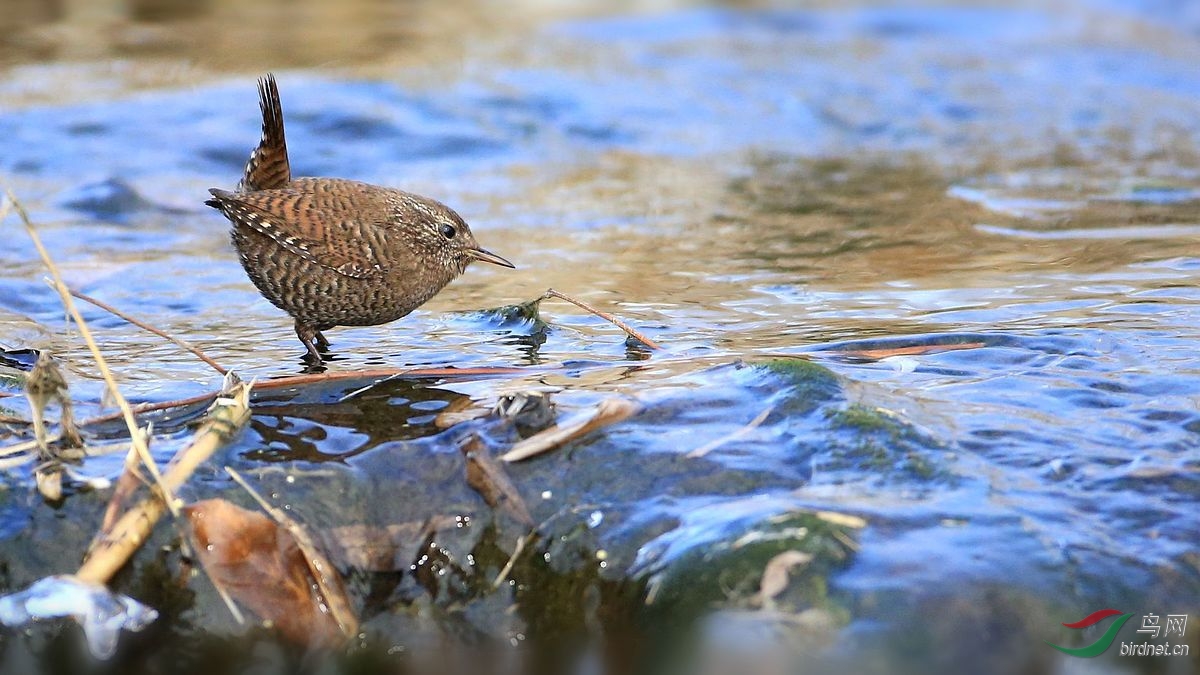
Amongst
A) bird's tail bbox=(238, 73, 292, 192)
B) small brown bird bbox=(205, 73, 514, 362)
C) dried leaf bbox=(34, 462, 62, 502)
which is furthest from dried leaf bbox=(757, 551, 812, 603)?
bird's tail bbox=(238, 73, 292, 192)

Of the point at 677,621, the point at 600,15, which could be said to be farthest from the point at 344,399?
the point at 600,15

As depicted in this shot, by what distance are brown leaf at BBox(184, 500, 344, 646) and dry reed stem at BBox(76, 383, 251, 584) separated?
0.10m

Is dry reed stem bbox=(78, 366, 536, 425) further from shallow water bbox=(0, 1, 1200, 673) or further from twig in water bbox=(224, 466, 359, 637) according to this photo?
twig in water bbox=(224, 466, 359, 637)

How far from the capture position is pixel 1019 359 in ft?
16.1

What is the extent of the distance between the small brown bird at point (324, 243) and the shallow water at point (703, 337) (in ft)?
0.82

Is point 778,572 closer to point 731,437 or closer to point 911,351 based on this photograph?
point 731,437

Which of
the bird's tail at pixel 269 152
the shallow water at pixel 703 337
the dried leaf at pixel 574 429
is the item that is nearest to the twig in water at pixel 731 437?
the shallow water at pixel 703 337

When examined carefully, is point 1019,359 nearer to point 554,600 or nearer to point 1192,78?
point 554,600

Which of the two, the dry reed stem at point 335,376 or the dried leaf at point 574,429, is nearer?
the dried leaf at point 574,429

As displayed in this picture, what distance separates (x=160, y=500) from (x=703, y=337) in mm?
2520

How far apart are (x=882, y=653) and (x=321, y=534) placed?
1520 millimetres

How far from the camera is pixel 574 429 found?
13.4 feet

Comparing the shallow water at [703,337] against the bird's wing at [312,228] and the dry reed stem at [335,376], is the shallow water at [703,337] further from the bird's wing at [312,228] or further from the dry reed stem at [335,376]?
the bird's wing at [312,228]

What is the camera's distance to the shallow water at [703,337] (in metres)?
3.57
